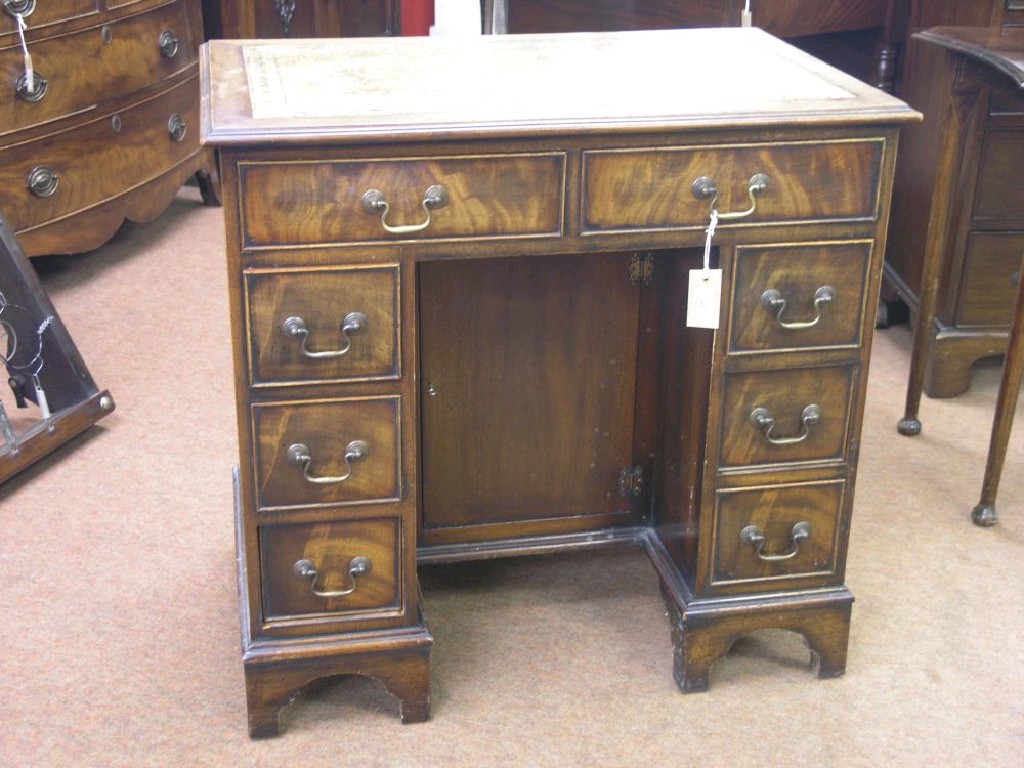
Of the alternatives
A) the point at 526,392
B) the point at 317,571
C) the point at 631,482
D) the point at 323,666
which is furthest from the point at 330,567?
the point at 631,482

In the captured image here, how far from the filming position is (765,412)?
198cm

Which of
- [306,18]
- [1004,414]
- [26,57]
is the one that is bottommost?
[1004,414]

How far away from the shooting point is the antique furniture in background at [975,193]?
257 cm

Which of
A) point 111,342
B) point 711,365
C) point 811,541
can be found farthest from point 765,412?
point 111,342

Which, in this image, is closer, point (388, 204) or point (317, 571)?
point (388, 204)

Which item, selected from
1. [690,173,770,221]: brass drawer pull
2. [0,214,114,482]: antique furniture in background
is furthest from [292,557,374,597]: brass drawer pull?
[0,214,114,482]: antique furniture in background

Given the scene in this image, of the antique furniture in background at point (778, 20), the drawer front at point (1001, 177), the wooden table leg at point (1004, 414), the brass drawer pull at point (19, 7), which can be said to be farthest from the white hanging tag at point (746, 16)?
the brass drawer pull at point (19, 7)

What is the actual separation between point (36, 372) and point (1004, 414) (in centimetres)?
190

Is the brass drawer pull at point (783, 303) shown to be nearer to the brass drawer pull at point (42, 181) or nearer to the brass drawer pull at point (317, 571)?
the brass drawer pull at point (317, 571)

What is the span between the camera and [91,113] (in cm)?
349

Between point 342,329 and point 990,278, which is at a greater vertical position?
point 342,329

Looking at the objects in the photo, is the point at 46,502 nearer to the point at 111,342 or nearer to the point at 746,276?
the point at 111,342

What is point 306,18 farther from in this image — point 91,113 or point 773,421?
point 773,421

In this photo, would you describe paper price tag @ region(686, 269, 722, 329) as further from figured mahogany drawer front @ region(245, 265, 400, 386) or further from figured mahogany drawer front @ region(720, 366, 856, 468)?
figured mahogany drawer front @ region(245, 265, 400, 386)
